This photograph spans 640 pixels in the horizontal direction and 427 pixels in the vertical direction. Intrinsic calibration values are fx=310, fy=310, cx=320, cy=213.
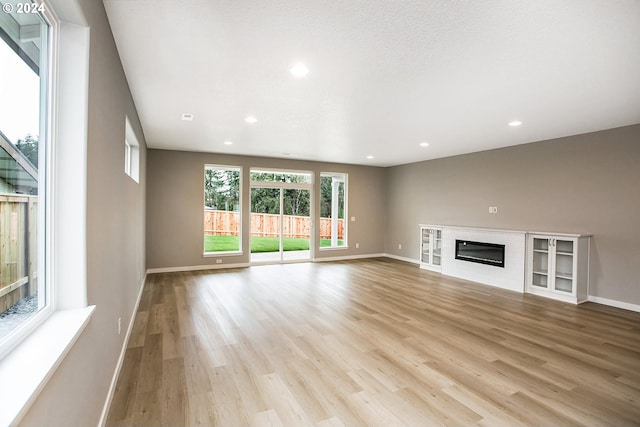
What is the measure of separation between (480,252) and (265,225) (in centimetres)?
480

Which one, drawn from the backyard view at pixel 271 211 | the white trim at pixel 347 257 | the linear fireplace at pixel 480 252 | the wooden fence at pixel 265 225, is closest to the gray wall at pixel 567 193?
the linear fireplace at pixel 480 252

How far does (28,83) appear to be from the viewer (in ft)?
4.00

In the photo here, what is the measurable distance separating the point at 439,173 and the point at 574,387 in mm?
5600

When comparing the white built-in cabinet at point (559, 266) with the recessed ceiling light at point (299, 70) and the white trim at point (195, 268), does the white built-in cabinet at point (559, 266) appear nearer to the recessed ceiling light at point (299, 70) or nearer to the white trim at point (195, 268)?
the recessed ceiling light at point (299, 70)

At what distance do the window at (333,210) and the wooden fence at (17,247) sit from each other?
6973 mm

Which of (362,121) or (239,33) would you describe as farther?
(362,121)

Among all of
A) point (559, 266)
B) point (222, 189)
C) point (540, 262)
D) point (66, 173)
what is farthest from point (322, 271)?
point (66, 173)

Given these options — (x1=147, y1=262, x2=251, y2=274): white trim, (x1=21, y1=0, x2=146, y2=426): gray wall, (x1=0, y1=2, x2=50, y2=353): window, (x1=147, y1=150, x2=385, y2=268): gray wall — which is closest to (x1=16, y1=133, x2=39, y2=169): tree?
(x1=0, y1=2, x2=50, y2=353): window

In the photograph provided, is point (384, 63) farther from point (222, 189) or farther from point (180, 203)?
point (180, 203)

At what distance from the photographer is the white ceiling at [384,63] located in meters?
1.96

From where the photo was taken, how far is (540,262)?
5281 millimetres

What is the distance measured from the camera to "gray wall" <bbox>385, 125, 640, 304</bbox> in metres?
4.46

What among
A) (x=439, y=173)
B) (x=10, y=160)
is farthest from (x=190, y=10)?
(x=439, y=173)

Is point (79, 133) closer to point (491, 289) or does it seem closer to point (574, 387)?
point (574, 387)
